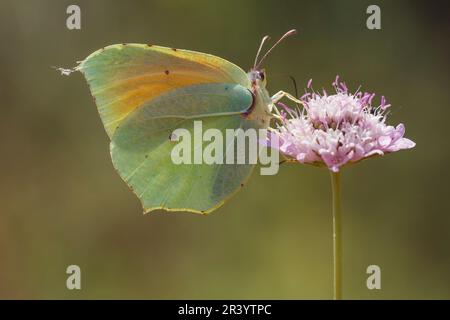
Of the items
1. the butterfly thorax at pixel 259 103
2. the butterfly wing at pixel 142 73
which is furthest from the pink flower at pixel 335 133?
the butterfly wing at pixel 142 73

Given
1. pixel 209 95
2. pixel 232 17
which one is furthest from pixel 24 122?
pixel 209 95

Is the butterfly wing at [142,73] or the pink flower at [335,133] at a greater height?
the butterfly wing at [142,73]

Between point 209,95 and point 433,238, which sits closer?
point 209,95

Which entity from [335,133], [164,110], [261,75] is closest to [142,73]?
[164,110]

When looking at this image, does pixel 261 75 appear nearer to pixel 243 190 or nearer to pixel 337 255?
pixel 337 255

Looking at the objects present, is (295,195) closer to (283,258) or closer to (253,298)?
(283,258)

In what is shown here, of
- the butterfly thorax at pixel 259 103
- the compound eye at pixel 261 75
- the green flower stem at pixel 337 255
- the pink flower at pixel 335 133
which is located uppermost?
the compound eye at pixel 261 75

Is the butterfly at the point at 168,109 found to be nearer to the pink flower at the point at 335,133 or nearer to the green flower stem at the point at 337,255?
the pink flower at the point at 335,133

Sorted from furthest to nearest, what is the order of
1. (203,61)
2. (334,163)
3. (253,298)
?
1. (253,298)
2. (203,61)
3. (334,163)

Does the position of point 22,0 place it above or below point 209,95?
above
